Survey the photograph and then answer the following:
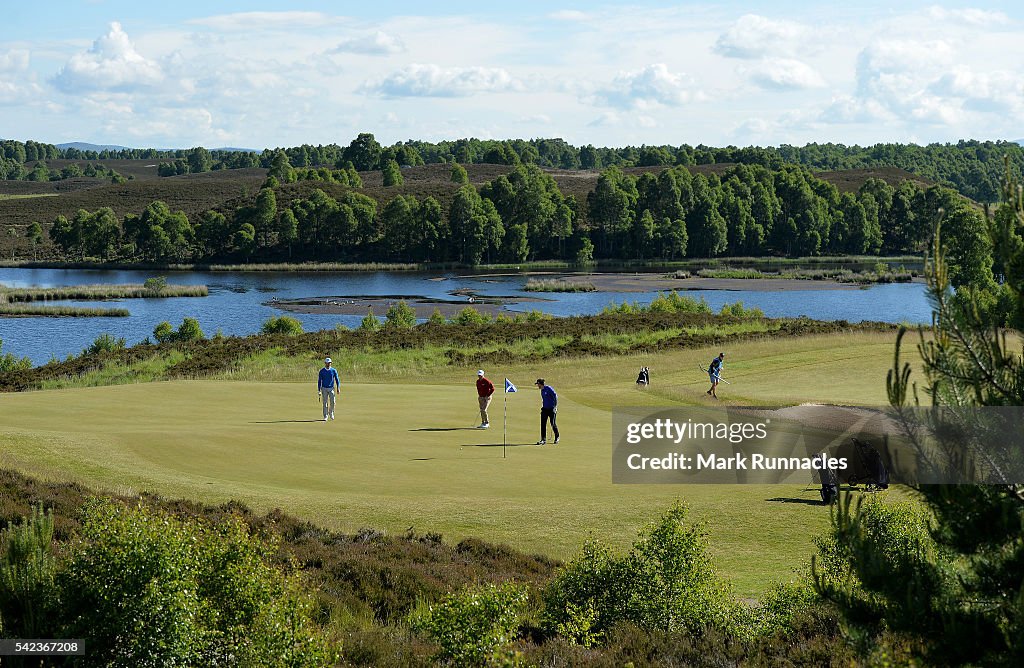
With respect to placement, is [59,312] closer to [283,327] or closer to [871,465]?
[283,327]

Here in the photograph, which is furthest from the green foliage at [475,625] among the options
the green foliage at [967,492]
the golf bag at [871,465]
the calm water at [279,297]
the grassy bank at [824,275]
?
the grassy bank at [824,275]

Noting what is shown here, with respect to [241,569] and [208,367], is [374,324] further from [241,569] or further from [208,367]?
[241,569]

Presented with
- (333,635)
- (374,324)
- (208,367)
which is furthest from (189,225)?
(333,635)

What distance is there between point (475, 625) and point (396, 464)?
12385 mm

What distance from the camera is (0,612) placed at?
10.9 meters

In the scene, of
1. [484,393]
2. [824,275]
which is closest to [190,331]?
[484,393]

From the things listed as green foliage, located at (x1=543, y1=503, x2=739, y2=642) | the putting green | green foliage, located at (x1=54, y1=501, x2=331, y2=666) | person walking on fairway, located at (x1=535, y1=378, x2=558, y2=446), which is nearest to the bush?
the putting green

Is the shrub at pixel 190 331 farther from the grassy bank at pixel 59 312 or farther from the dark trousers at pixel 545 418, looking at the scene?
the dark trousers at pixel 545 418

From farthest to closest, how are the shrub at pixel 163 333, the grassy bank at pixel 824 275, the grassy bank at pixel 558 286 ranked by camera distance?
the grassy bank at pixel 824 275, the grassy bank at pixel 558 286, the shrub at pixel 163 333

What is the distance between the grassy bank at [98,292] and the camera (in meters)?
121

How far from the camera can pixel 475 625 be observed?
11.2 meters

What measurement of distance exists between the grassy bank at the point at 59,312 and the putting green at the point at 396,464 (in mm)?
73903

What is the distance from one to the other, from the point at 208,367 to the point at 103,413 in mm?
20058

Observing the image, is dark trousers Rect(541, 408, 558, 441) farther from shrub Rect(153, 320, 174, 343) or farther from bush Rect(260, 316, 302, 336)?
shrub Rect(153, 320, 174, 343)
